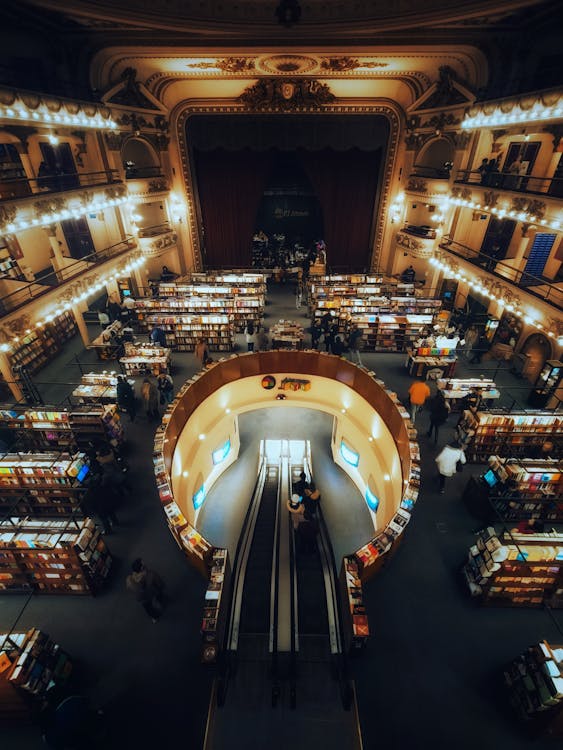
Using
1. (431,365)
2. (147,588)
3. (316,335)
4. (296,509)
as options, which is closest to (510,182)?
(431,365)

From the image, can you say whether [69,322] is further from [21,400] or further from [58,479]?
[58,479]

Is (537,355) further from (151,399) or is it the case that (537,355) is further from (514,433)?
(151,399)

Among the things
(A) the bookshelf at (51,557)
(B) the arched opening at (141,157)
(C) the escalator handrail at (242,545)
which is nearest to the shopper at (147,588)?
(A) the bookshelf at (51,557)

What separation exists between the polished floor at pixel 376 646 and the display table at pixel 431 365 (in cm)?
434

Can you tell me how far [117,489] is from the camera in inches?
303

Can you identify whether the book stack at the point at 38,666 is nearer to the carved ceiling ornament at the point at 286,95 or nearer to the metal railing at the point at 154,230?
the metal railing at the point at 154,230

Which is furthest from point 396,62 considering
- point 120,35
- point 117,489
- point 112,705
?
point 112,705

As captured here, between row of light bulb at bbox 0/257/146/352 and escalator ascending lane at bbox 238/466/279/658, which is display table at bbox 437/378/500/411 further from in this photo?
row of light bulb at bbox 0/257/146/352

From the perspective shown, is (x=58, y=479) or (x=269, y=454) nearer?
(x=58, y=479)

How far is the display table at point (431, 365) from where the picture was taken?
11156mm

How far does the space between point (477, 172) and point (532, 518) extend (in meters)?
11.3

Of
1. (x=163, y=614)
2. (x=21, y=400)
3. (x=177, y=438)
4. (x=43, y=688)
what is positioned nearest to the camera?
(x=43, y=688)

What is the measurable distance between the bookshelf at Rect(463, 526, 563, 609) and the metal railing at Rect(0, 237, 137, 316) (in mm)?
11333

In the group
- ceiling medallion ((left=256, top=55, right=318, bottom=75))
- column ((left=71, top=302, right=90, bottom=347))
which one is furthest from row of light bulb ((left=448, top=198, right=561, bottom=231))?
column ((left=71, top=302, right=90, bottom=347))
